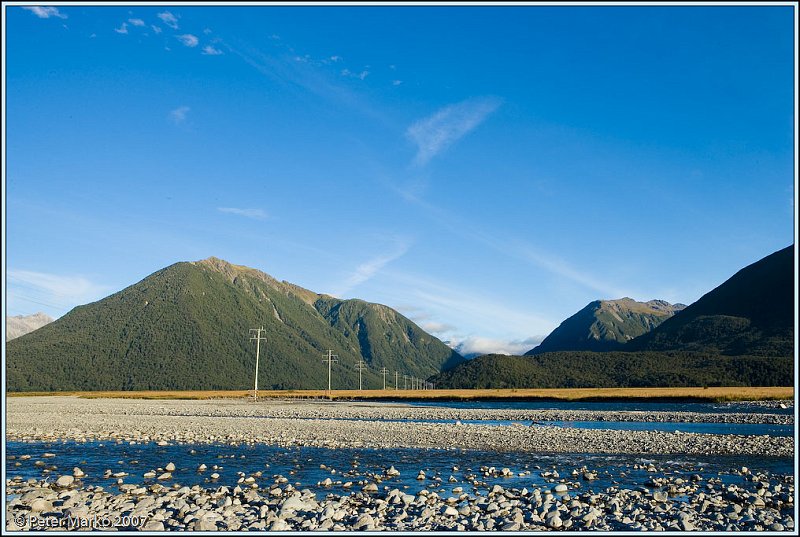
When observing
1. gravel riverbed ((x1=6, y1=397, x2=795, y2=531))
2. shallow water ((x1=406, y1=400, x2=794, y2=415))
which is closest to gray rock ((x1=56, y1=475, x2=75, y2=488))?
gravel riverbed ((x1=6, y1=397, x2=795, y2=531))

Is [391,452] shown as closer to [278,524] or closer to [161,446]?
[161,446]

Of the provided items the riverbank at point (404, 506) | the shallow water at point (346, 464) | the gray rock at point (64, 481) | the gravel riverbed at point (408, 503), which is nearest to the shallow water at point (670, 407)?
the shallow water at point (346, 464)

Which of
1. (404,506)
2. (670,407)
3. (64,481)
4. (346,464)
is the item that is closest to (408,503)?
(404,506)

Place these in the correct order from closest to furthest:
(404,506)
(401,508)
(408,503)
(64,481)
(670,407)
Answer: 1. (401,508)
2. (404,506)
3. (408,503)
4. (64,481)
5. (670,407)

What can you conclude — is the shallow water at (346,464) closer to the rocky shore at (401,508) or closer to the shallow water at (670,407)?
the rocky shore at (401,508)

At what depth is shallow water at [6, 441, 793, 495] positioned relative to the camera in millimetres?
21516

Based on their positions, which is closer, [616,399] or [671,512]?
[671,512]

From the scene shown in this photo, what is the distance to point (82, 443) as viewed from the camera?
3278cm

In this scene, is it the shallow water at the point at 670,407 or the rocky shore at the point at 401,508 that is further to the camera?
the shallow water at the point at 670,407

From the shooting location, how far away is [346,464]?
1005 inches

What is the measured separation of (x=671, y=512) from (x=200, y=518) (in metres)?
13.8

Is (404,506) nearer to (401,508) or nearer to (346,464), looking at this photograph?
(401,508)

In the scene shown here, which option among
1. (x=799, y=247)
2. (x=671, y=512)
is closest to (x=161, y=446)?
(x=671, y=512)

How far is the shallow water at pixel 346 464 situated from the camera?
21516 mm
